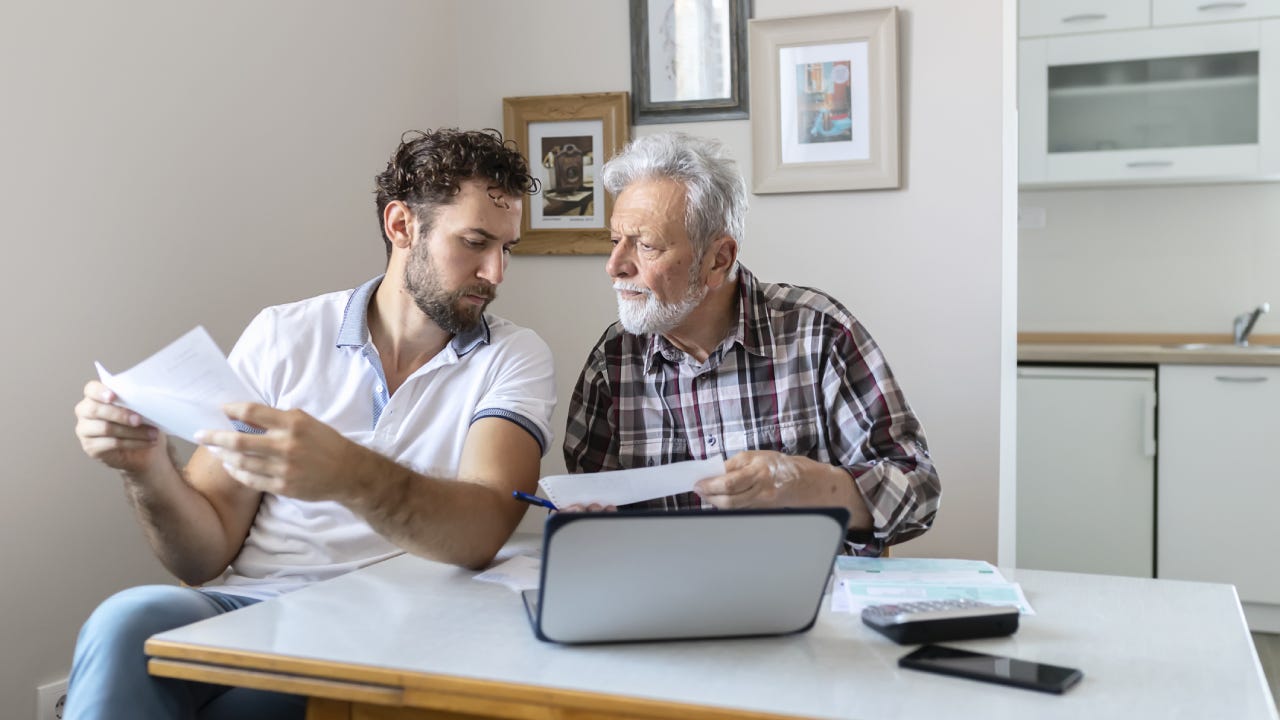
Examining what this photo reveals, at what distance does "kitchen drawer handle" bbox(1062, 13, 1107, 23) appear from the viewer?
3.79 meters

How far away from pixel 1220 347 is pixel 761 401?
8.31ft

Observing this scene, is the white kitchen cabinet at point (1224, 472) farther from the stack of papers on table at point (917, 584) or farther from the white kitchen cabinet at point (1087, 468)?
the stack of papers on table at point (917, 584)

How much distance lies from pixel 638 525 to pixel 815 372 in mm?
902

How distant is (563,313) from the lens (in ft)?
9.91

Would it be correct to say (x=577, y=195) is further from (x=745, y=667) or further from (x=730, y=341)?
(x=745, y=667)

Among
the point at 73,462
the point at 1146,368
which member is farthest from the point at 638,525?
the point at 1146,368

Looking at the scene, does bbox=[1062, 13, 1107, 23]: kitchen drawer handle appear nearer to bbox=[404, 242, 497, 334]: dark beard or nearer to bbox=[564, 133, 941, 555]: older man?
bbox=[564, 133, 941, 555]: older man

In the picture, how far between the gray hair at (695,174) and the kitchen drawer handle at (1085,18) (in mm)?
2412

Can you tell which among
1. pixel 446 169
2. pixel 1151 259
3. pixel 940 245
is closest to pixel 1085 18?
pixel 1151 259

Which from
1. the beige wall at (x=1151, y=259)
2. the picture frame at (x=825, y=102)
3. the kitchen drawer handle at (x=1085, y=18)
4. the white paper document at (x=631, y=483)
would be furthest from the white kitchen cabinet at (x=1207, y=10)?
the white paper document at (x=631, y=483)

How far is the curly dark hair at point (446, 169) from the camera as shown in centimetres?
189

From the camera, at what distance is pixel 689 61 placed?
2857 millimetres

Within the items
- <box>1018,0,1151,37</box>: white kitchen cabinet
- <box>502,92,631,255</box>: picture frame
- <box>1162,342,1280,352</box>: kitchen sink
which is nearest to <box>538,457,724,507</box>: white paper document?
<box>502,92,631,255</box>: picture frame

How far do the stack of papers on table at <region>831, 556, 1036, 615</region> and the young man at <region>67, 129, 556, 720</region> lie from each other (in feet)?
1.65
